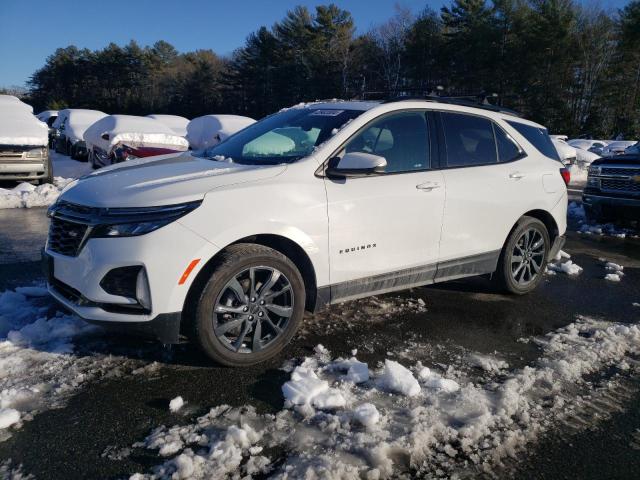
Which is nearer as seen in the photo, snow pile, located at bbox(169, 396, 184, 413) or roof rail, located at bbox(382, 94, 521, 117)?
snow pile, located at bbox(169, 396, 184, 413)

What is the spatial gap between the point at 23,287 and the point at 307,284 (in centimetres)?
286

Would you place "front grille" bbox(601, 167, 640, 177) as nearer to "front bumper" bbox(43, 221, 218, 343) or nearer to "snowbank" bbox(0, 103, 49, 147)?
"front bumper" bbox(43, 221, 218, 343)

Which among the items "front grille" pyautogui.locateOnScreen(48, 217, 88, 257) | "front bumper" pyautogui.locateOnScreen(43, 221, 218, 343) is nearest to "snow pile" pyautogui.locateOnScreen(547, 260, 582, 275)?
"front bumper" pyautogui.locateOnScreen(43, 221, 218, 343)

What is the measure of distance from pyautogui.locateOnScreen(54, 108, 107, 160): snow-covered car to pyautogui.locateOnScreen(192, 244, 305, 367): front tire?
1731 cm

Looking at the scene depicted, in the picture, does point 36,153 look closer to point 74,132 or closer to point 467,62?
point 74,132

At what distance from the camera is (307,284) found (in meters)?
3.79

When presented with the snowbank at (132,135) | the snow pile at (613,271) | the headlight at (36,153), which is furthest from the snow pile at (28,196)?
the snow pile at (613,271)

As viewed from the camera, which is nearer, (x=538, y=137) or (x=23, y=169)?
(x=538, y=137)

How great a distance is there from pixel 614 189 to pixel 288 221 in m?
7.63

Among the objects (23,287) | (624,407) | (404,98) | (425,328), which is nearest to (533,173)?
(404,98)

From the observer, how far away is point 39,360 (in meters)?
3.46

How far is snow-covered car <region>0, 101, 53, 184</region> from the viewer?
10633 millimetres

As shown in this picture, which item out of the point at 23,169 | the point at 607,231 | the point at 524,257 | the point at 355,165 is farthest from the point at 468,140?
the point at 23,169

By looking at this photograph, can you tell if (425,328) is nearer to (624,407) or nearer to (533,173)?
(624,407)
